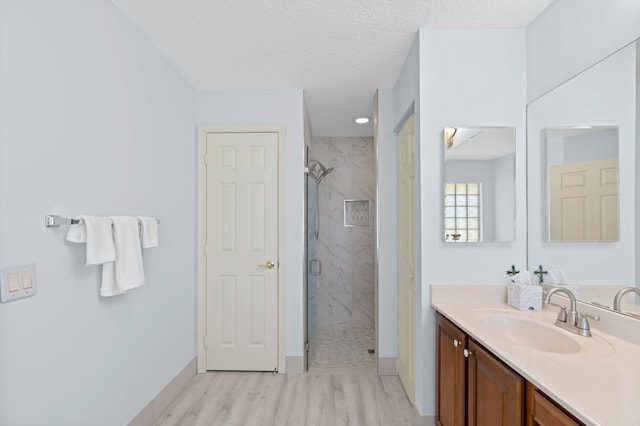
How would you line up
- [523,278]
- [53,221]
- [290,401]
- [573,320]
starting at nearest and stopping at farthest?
1. [53,221]
2. [573,320]
3. [523,278]
4. [290,401]

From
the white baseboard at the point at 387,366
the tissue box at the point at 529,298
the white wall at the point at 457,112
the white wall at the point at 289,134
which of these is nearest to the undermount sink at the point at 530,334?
the tissue box at the point at 529,298

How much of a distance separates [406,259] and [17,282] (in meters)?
2.30

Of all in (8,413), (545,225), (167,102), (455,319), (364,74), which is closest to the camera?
(8,413)

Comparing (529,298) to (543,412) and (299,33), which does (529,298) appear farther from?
(299,33)

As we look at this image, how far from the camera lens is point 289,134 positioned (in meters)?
3.13

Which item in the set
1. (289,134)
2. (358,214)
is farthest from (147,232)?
(358,214)

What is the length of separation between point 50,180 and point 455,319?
1.98 meters

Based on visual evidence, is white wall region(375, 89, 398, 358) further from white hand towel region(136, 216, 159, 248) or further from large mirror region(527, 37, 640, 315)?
white hand towel region(136, 216, 159, 248)

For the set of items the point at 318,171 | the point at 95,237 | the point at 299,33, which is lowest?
the point at 95,237

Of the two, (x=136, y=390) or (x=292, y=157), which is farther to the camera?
(x=292, y=157)

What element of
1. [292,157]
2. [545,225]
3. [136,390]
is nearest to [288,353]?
[136,390]

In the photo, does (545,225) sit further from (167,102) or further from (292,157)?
(167,102)

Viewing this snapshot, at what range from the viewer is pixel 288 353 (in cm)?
308

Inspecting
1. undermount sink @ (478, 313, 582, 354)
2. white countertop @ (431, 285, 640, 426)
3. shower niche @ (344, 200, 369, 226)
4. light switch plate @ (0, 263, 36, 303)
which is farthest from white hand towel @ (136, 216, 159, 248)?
shower niche @ (344, 200, 369, 226)
